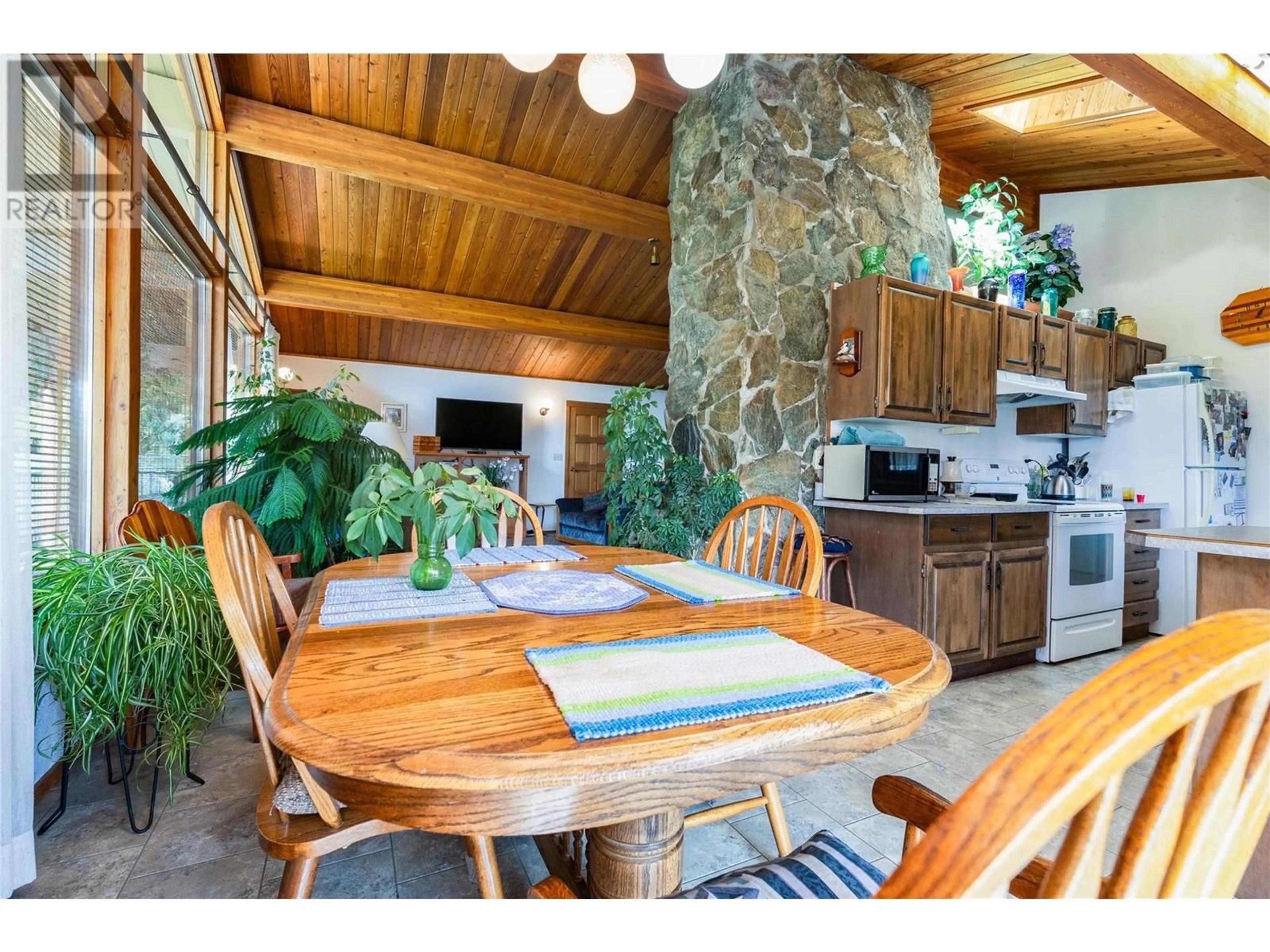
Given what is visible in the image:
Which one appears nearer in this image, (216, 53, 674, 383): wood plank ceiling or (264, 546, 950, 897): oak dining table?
(264, 546, 950, 897): oak dining table

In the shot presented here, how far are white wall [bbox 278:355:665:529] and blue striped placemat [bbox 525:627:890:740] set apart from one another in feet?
23.1

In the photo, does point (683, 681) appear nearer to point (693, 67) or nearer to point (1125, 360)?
point (693, 67)

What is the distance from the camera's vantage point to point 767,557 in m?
1.67

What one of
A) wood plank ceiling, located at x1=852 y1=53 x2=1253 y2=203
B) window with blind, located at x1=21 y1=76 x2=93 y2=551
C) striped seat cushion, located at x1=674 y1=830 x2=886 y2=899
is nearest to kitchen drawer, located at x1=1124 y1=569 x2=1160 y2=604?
wood plank ceiling, located at x1=852 y1=53 x2=1253 y2=203

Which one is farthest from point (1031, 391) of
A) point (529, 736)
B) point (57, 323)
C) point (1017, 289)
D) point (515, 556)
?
point (57, 323)

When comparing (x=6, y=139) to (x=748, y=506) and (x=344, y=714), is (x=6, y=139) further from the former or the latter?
(x=748, y=506)

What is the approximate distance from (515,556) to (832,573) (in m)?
2.14

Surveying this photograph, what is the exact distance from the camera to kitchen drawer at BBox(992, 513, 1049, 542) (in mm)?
3010

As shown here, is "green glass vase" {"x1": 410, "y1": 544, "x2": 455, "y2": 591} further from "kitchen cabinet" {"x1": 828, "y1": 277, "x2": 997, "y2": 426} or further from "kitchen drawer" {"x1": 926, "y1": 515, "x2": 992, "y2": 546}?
"kitchen cabinet" {"x1": 828, "y1": 277, "x2": 997, "y2": 426}

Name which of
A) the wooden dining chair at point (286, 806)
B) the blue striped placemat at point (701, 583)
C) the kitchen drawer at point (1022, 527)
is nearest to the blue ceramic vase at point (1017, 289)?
the kitchen drawer at point (1022, 527)

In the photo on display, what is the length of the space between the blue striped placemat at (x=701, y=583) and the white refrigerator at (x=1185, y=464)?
3.46 m

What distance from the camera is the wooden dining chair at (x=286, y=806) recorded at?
0.87m

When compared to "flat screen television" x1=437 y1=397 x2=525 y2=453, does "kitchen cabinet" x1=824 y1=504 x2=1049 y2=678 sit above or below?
below
